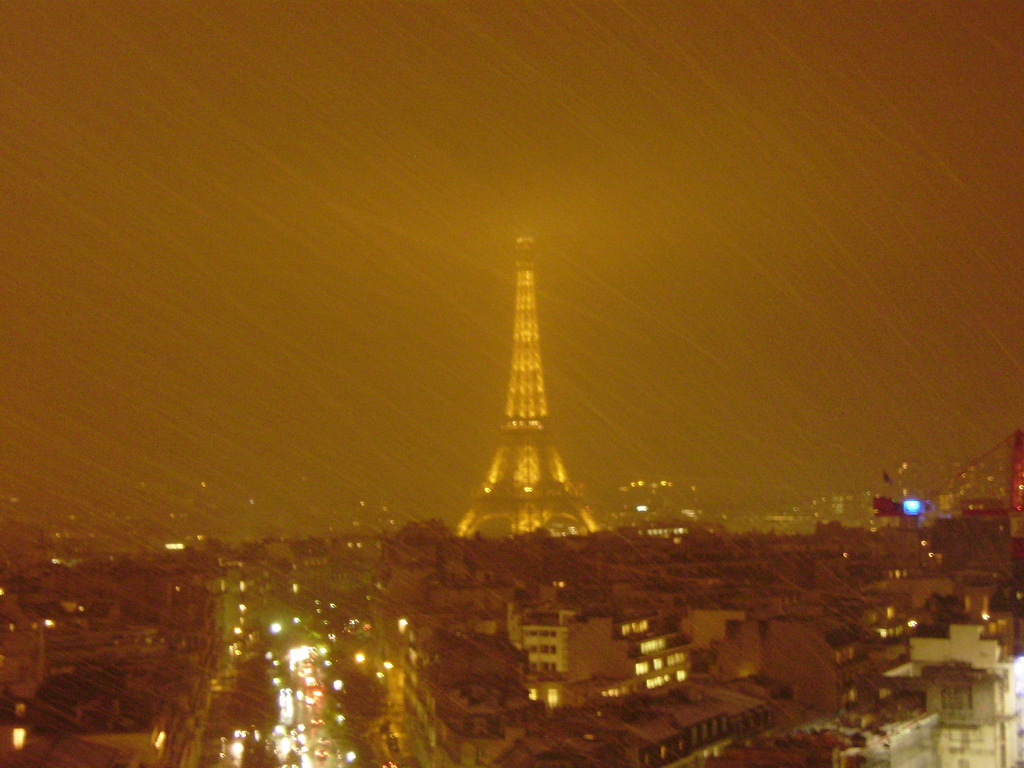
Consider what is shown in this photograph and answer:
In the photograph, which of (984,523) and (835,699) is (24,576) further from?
(984,523)

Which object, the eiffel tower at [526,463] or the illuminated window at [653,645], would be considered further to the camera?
the eiffel tower at [526,463]

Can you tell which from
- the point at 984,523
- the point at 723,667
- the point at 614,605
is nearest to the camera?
the point at 723,667

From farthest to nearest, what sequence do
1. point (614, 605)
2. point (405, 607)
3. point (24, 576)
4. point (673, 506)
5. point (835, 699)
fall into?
point (673, 506) → point (24, 576) → point (405, 607) → point (614, 605) → point (835, 699)

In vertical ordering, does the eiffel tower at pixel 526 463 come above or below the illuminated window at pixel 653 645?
above

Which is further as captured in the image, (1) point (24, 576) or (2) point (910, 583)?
(1) point (24, 576)

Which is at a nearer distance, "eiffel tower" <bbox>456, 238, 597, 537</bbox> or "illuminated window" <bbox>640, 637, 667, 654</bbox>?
"illuminated window" <bbox>640, 637, 667, 654</bbox>

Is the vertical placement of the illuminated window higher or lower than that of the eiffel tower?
lower

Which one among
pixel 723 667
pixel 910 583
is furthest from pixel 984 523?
pixel 723 667

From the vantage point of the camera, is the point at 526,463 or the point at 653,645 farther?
the point at 526,463
